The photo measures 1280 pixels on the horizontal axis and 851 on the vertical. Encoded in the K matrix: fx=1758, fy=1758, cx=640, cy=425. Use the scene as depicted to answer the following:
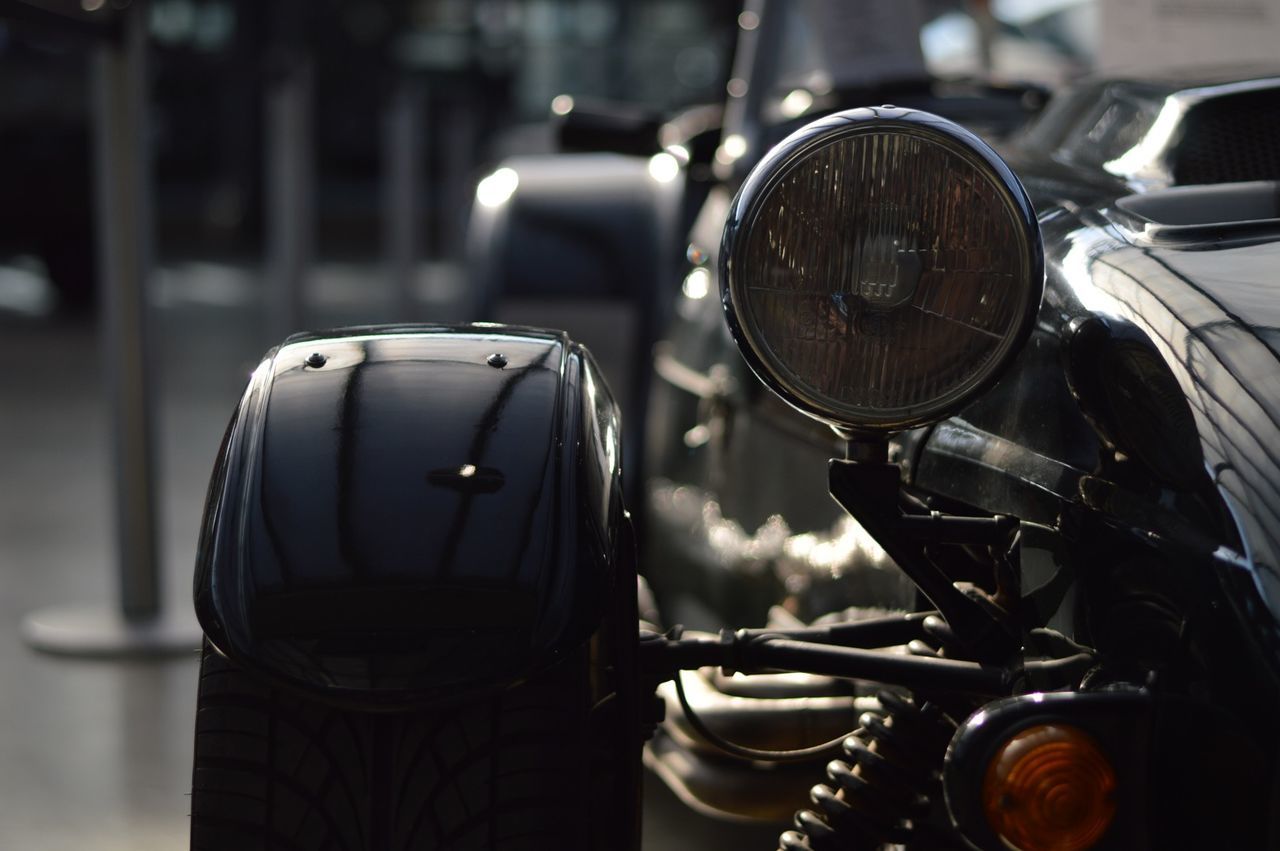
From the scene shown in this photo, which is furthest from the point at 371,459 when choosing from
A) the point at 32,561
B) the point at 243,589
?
the point at 32,561

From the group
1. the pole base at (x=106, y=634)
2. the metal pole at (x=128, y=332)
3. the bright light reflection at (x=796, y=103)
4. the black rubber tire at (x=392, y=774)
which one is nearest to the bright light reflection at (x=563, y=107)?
the bright light reflection at (x=796, y=103)

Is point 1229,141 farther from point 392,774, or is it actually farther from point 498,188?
point 498,188

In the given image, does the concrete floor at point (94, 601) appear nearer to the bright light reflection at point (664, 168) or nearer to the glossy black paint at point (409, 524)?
the bright light reflection at point (664, 168)

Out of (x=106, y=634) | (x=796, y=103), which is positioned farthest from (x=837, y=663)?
(x=106, y=634)

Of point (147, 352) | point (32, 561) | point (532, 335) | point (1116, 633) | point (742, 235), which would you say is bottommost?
point (32, 561)

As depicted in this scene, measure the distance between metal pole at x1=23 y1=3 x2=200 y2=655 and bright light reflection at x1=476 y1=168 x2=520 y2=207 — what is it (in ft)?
2.78

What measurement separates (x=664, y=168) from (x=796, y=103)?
0.66 meters

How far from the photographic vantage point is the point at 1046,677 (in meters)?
1.53

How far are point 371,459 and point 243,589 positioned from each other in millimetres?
165

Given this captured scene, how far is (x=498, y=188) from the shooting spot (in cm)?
388

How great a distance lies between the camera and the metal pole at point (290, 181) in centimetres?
777

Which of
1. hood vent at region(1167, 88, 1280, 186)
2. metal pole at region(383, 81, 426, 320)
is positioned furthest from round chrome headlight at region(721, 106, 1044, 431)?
metal pole at region(383, 81, 426, 320)

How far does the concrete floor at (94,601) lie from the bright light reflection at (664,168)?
0.36 meters

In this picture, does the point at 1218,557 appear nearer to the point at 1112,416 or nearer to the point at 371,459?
the point at 1112,416
